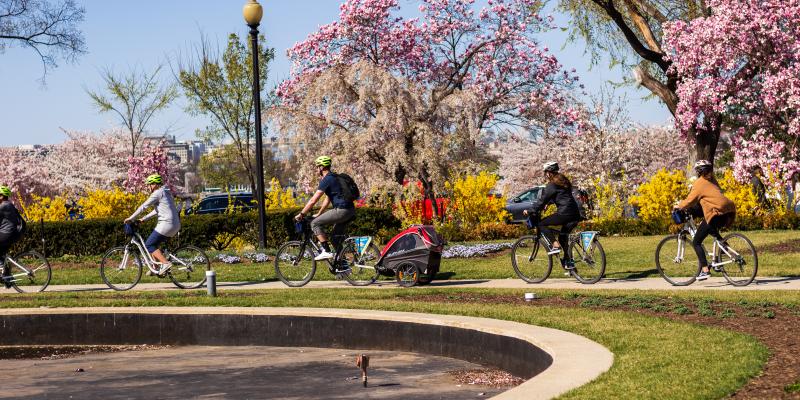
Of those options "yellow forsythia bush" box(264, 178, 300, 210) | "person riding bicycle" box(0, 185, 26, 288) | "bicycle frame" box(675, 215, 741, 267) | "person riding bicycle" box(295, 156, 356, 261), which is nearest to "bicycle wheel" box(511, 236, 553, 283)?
"bicycle frame" box(675, 215, 741, 267)

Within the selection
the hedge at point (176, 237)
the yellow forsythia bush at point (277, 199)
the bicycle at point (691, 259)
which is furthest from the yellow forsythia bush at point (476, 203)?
the bicycle at point (691, 259)

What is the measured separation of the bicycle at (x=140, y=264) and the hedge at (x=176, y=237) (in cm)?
643

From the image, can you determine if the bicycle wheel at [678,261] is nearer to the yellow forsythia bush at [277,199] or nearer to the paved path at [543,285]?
the paved path at [543,285]

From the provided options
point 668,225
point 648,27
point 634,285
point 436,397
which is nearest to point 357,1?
point 648,27

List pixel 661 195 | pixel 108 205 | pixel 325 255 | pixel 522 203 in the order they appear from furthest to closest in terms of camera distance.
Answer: pixel 522 203 → pixel 108 205 → pixel 661 195 → pixel 325 255

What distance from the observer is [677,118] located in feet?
94.5

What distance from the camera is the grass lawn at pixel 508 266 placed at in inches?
607

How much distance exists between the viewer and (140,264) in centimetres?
1535

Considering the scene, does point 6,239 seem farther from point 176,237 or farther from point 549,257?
point 549,257

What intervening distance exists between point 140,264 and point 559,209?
6011mm

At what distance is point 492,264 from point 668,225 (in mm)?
6547

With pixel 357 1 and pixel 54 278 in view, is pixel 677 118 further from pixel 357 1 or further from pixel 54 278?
pixel 54 278

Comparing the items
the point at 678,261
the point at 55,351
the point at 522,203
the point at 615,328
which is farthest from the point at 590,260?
the point at 522,203

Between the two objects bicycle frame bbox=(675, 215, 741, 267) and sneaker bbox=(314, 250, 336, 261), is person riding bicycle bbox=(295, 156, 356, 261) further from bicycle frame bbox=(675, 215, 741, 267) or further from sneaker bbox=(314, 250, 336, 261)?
bicycle frame bbox=(675, 215, 741, 267)
